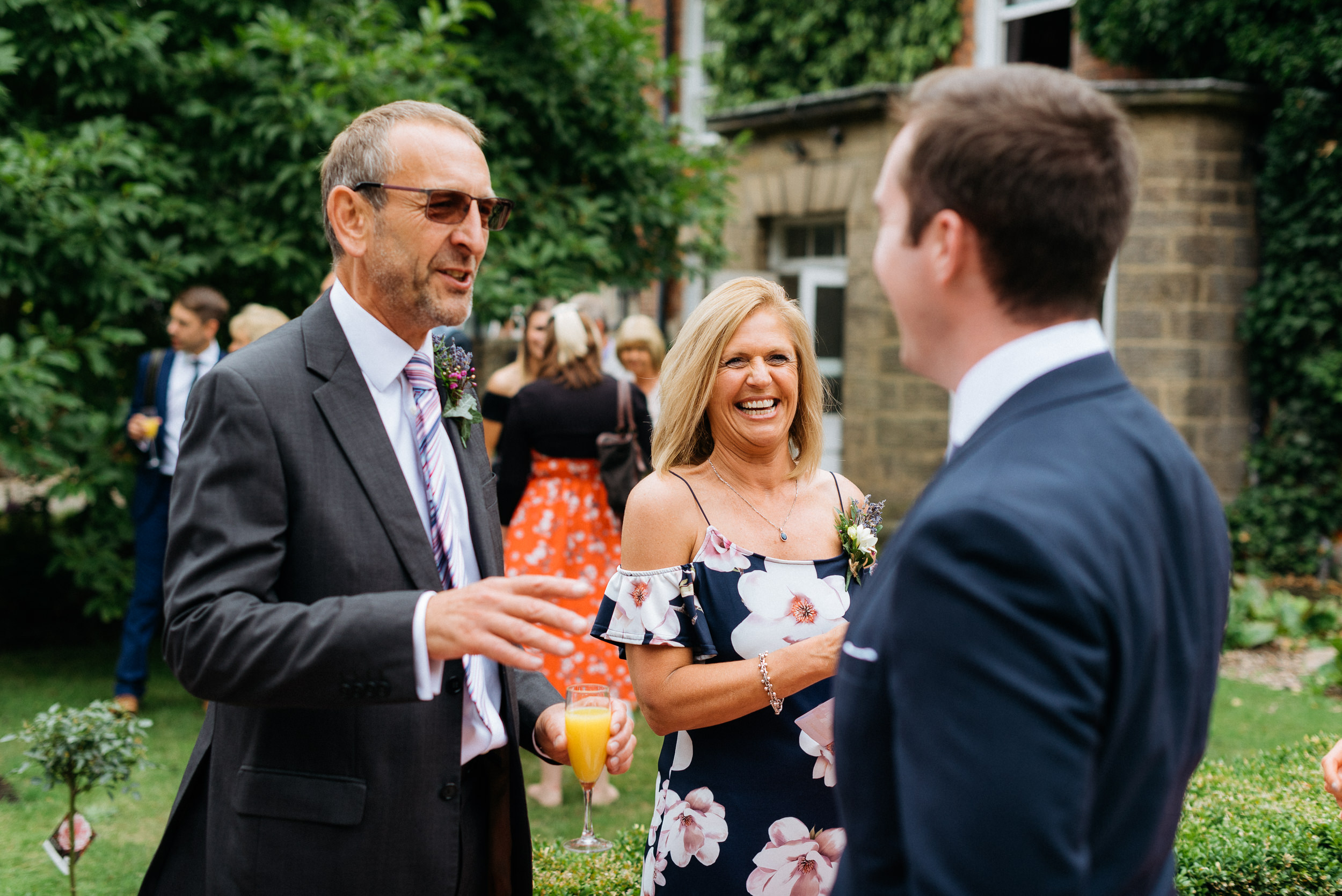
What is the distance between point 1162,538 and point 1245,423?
10307 mm

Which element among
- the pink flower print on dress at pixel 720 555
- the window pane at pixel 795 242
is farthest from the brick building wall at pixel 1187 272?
the pink flower print on dress at pixel 720 555

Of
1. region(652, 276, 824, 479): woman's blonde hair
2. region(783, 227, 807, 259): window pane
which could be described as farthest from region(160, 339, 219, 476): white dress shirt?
region(783, 227, 807, 259): window pane

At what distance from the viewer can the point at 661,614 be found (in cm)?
241

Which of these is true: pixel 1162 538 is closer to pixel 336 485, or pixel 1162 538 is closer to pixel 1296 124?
pixel 336 485

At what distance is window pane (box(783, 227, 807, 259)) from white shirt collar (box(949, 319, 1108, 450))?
11.8m

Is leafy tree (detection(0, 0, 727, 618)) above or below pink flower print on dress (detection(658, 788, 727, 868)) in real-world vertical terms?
above

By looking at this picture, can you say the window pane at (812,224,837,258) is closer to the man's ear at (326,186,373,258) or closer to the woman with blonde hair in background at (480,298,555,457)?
the woman with blonde hair in background at (480,298,555,457)

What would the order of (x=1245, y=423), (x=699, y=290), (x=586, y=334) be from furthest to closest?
(x=699, y=290) → (x=1245, y=423) → (x=586, y=334)

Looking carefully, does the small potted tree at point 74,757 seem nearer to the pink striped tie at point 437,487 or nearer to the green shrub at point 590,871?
the green shrub at point 590,871

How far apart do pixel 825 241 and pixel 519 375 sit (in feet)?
24.9

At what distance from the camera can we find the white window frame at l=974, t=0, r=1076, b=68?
36.8ft

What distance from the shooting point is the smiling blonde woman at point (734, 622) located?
7.69ft

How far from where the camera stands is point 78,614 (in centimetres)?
877

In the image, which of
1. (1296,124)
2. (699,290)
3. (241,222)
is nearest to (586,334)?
(241,222)
